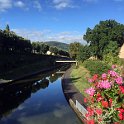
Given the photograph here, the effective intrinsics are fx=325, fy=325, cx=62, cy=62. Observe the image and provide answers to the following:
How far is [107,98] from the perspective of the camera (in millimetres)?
13367

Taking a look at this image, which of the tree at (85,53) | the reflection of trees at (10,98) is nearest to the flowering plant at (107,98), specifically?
the reflection of trees at (10,98)

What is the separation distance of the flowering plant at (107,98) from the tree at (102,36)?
94.8m

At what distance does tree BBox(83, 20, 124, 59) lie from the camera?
359 ft

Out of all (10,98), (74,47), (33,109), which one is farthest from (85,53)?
(33,109)

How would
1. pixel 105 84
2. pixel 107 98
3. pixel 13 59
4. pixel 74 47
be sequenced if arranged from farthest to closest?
pixel 74 47
pixel 13 59
pixel 107 98
pixel 105 84

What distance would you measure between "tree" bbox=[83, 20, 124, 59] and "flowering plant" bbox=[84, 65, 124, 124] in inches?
3730

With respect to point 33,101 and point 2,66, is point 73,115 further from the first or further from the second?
point 2,66

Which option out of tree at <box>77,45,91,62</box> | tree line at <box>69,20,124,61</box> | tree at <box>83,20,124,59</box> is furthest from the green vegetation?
tree at <box>83,20,124,59</box>

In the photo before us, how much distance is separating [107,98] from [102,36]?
98.3m

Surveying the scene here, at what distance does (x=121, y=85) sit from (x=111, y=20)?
354ft

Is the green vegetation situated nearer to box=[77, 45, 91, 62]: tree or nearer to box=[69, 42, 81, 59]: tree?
box=[69, 42, 81, 59]: tree

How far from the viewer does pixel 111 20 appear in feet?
389

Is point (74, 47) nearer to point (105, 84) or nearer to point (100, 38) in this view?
point (100, 38)

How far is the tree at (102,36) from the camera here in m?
109
